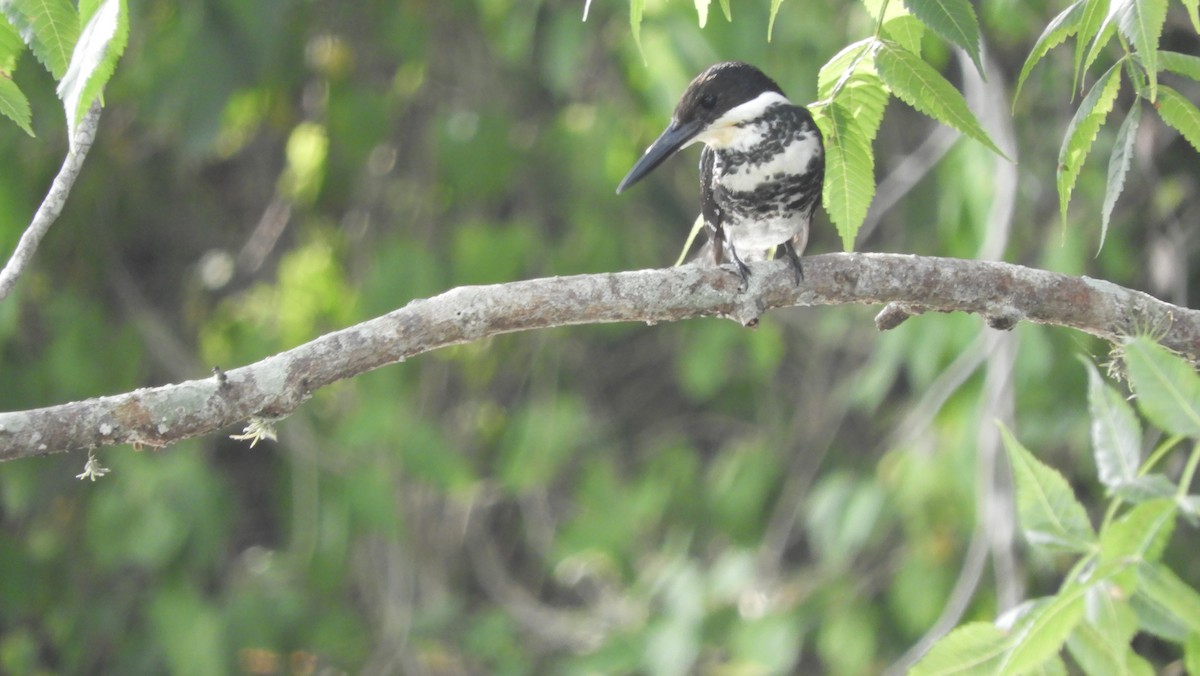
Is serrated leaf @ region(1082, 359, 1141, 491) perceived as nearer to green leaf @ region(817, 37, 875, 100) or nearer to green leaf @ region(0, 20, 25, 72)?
green leaf @ region(817, 37, 875, 100)

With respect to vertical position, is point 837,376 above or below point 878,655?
above

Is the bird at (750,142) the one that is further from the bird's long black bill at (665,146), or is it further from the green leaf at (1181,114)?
the green leaf at (1181,114)

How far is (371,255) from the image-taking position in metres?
4.73

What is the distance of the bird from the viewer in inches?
105

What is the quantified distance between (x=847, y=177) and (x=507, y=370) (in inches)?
131

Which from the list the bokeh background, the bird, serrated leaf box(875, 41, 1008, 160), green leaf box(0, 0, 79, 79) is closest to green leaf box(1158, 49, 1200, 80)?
serrated leaf box(875, 41, 1008, 160)

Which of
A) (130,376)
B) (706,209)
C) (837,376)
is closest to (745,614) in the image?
(837,376)

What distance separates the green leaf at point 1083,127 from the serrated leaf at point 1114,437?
0.26 m

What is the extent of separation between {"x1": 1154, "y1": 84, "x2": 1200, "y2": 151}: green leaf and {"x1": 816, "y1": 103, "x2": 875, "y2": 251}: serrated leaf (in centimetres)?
40

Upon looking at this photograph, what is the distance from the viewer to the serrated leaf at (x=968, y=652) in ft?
4.93

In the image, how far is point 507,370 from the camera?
5066 millimetres

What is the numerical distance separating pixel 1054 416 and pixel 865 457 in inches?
42.5

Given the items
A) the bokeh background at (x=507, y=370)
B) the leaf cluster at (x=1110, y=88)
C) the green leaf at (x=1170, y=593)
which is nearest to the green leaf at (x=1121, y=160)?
the leaf cluster at (x=1110, y=88)

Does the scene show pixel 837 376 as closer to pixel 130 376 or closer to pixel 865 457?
pixel 865 457
